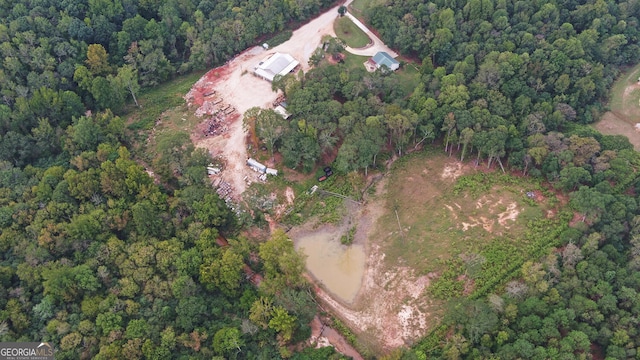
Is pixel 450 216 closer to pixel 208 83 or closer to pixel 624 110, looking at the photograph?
pixel 624 110

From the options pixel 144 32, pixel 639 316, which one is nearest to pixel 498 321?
pixel 639 316

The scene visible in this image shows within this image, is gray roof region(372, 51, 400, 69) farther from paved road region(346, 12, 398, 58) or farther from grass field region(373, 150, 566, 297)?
grass field region(373, 150, 566, 297)

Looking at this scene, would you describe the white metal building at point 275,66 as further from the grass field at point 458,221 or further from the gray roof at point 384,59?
the grass field at point 458,221

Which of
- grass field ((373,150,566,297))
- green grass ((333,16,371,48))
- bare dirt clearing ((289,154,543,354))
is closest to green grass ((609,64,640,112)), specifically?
grass field ((373,150,566,297))

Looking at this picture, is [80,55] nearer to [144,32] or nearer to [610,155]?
[144,32]

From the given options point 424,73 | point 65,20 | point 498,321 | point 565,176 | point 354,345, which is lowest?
point 354,345

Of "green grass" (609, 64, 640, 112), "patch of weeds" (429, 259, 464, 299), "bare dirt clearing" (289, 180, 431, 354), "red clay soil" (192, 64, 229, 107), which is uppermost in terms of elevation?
"green grass" (609, 64, 640, 112)

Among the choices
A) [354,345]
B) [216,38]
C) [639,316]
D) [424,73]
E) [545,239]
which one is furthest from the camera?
[216,38]

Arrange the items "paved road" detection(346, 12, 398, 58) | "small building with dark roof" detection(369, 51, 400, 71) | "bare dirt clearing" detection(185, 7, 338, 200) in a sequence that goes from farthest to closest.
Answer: "paved road" detection(346, 12, 398, 58)
"small building with dark roof" detection(369, 51, 400, 71)
"bare dirt clearing" detection(185, 7, 338, 200)
